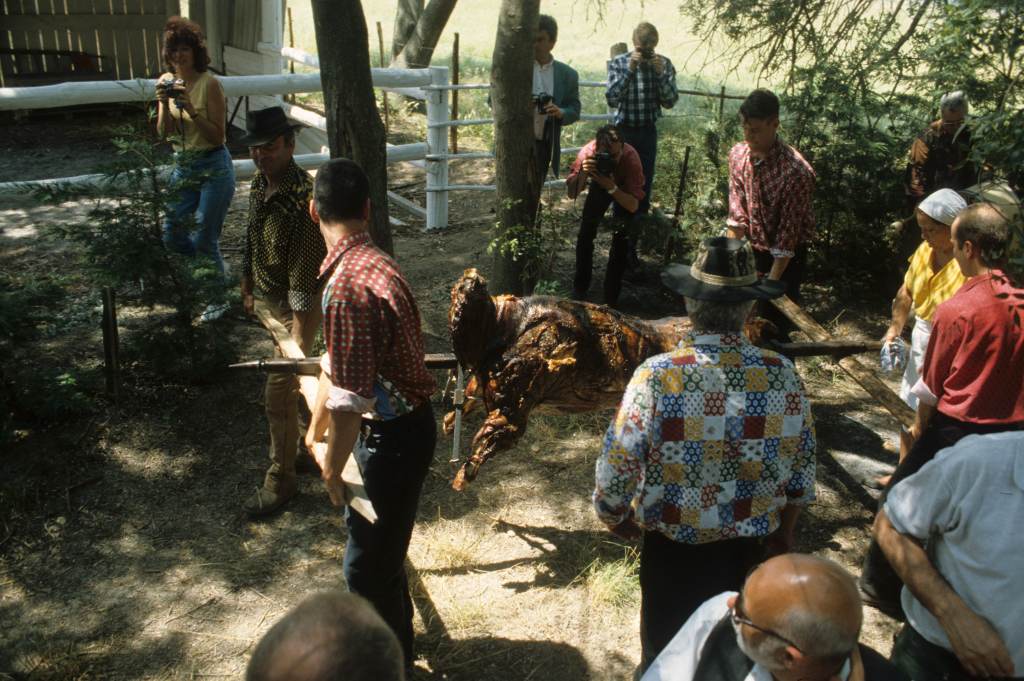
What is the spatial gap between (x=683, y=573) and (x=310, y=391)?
2169 millimetres

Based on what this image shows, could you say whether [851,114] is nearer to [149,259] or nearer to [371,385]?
[149,259]

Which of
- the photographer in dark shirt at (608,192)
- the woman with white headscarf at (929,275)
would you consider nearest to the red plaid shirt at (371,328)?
the woman with white headscarf at (929,275)

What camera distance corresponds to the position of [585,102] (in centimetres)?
1523

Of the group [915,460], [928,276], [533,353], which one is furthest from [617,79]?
[915,460]

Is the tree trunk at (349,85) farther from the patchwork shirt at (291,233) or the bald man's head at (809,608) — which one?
the bald man's head at (809,608)

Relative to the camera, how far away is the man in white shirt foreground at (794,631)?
1.86m

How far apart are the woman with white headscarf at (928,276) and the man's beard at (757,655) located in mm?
2746

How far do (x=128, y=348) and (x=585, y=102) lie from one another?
37.0 feet

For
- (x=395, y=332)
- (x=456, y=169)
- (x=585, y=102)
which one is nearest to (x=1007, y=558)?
(x=395, y=332)

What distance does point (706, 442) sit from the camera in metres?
2.53

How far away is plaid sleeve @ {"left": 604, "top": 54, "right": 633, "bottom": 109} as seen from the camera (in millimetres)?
7711

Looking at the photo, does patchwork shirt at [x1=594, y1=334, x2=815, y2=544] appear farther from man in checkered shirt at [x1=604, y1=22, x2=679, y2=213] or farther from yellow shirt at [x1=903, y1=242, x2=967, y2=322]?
Answer: man in checkered shirt at [x1=604, y1=22, x2=679, y2=213]

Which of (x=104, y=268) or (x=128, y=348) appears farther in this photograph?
(x=128, y=348)

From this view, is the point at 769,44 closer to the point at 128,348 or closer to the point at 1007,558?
the point at 128,348
